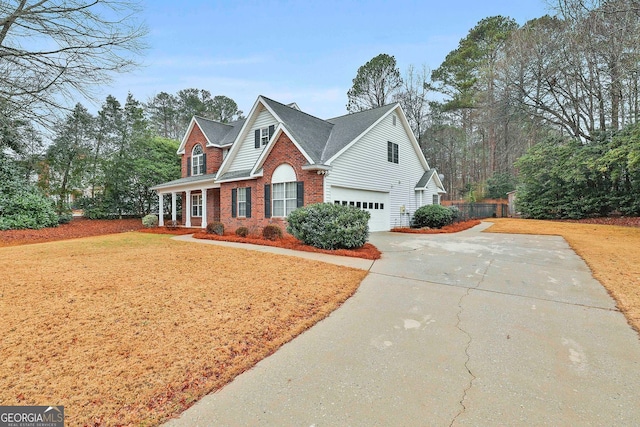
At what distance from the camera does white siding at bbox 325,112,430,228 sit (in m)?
13.6

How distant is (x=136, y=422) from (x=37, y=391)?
1044 mm

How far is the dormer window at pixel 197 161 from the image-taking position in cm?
2053

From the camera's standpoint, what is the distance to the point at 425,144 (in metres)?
34.0

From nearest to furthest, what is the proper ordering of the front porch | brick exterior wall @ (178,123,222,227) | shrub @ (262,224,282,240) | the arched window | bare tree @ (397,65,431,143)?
1. shrub @ (262,224,282,240)
2. the arched window
3. the front porch
4. brick exterior wall @ (178,123,222,227)
5. bare tree @ (397,65,431,143)

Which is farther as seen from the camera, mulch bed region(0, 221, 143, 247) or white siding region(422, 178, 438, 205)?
white siding region(422, 178, 438, 205)

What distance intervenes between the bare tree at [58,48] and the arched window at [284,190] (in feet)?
25.9

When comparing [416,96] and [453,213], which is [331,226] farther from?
[416,96]

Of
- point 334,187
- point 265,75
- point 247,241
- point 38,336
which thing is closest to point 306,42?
point 265,75

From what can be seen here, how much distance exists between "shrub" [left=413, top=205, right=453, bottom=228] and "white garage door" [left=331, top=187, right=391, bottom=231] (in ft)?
7.69

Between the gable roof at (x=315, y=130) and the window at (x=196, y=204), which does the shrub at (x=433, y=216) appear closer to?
the gable roof at (x=315, y=130)

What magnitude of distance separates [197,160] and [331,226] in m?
15.0

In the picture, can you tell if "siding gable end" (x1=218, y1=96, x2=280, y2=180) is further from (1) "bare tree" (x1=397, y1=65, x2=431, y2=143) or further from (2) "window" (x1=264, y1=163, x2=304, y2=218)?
(1) "bare tree" (x1=397, y1=65, x2=431, y2=143)

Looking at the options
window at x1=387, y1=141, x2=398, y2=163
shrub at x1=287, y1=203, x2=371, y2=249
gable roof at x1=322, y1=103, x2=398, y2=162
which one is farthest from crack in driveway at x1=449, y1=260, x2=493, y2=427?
window at x1=387, y1=141, x2=398, y2=163

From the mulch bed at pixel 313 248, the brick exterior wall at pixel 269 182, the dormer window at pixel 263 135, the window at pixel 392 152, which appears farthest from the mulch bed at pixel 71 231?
the window at pixel 392 152
